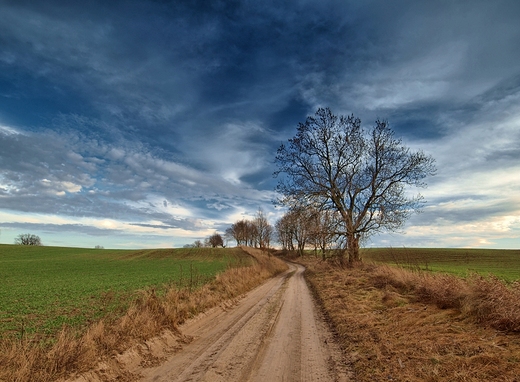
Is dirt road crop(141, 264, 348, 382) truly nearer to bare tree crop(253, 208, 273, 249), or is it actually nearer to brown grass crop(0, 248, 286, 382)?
brown grass crop(0, 248, 286, 382)

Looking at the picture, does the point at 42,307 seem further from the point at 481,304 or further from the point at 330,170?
the point at 330,170

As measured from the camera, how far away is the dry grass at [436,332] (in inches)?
195

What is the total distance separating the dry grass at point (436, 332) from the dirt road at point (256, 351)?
638 millimetres

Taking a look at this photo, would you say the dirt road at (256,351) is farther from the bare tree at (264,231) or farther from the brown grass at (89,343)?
the bare tree at (264,231)

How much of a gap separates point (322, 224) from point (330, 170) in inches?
201

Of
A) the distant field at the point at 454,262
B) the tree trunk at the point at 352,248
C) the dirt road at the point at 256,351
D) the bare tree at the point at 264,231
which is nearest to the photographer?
the dirt road at the point at 256,351

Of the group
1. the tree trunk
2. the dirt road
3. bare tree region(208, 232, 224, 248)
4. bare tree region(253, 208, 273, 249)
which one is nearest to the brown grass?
the dirt road

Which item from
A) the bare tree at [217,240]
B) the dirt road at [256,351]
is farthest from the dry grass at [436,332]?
the bare tree at [217,240]

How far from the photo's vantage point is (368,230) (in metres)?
25.8

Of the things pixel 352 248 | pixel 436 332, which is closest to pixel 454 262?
pixel 352 248

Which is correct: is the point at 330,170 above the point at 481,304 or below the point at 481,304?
above

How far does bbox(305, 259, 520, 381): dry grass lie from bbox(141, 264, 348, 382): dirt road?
0.64 meters

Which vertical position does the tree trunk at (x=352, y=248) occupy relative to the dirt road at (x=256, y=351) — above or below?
above

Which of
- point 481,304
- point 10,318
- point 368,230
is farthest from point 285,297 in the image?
point 368,230
